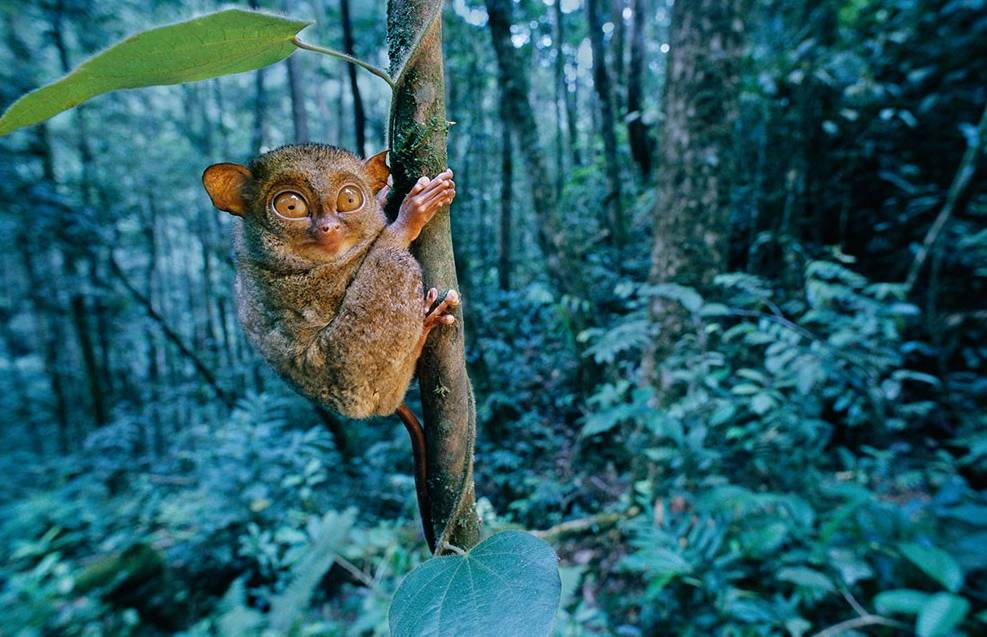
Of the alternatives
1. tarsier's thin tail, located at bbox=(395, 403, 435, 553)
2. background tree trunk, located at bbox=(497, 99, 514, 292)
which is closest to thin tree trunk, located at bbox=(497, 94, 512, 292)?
background tree trunk, located at bbox=(497, 99, 514, 292)

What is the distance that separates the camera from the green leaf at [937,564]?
6.85 feet

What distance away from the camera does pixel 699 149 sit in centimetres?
374

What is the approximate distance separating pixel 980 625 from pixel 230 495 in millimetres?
5166

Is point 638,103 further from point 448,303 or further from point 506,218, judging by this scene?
point 448,303

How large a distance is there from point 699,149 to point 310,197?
3413mm

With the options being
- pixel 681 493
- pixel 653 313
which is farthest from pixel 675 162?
pixel 681 493

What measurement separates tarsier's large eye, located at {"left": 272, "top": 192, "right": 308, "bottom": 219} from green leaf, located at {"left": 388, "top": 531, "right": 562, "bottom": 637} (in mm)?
866

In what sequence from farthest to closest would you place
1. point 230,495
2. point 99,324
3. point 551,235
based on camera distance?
point 99,324, point 551,235, point 230,495

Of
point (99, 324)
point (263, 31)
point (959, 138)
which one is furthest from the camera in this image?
point (99, 324)

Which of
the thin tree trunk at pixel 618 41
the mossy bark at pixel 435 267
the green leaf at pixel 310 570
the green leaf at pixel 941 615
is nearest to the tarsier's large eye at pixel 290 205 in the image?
the mossy bark at pixel 435 267

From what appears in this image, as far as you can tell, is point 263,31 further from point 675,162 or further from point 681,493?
point 675,162

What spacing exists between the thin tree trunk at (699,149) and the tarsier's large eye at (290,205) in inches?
120

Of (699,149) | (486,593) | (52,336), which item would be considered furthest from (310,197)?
(52,336)

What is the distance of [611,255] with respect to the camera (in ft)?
23.2
